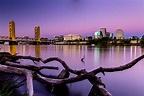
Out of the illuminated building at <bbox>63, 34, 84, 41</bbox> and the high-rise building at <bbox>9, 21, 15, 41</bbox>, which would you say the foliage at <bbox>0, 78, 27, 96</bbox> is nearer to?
the high-rise building at <bbox>9, 21, 15, 41</bbox>

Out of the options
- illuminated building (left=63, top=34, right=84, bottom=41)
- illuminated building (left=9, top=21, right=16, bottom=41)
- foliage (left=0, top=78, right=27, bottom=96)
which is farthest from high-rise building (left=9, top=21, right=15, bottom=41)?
illuminated building (left=63, top=34, right=84, bottom=41)

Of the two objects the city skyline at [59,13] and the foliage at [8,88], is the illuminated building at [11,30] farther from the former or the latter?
the foliage at [8,88]

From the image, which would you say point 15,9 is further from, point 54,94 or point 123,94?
point 123,94

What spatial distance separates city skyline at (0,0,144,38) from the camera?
524 cm

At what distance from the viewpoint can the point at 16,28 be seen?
736cm

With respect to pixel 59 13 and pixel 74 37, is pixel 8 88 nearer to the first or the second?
pixel 59 13

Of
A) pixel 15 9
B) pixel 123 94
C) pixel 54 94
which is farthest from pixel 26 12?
pixel 123 94

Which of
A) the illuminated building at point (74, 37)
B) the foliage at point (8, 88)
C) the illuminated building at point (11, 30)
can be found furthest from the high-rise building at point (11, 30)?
the illuminated building at point (74, 37)

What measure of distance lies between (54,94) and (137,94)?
1506 millimetres

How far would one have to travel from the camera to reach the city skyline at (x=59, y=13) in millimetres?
5242

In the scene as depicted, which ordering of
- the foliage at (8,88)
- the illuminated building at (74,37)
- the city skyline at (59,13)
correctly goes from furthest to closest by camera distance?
the illuminated building at (74,37), the city skyline at (59,13), the foliage at (8,88)

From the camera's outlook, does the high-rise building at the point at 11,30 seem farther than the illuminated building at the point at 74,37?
No

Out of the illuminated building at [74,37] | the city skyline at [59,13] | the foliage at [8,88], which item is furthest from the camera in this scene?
the illuminated building at [74,37]

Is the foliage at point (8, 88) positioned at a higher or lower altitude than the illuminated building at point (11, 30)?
lower
